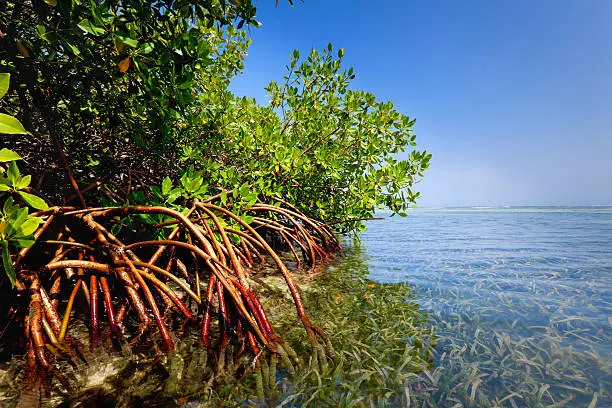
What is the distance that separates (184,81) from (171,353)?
184cm

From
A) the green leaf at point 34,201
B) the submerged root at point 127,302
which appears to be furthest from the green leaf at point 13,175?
the submerged root at point 127,302

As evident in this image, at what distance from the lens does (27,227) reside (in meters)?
1.22

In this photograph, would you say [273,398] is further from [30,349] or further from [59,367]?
[30,349]

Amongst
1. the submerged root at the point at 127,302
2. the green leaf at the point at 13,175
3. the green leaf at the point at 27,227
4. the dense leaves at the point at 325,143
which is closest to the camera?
the green leaf at the point at 27,227

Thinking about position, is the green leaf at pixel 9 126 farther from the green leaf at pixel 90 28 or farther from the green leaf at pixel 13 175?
the green leaf at pixel 90 28

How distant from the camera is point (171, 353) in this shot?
180cm

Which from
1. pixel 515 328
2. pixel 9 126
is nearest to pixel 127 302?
pixel 9 126

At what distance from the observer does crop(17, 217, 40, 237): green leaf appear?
1.20 meters

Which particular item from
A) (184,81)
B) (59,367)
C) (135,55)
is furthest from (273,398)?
(135,55)

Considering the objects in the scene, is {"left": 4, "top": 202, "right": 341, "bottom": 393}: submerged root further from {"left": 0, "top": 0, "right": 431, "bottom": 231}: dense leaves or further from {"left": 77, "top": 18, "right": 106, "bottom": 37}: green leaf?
{"left": 77, "top": 18, "right": 106, "bottom": 37}: green leaf

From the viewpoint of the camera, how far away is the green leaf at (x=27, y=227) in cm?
120

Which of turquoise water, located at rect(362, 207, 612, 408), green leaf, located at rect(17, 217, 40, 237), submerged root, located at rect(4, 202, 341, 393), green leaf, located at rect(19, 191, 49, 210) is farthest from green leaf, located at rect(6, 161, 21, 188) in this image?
turquoise water, located at rect(362, 207, 612, 408)

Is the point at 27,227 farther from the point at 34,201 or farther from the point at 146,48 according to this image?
the point at 146,48

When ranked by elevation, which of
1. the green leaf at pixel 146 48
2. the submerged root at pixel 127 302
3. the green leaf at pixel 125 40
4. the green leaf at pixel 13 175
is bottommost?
the submerged root at pixel 127 302
